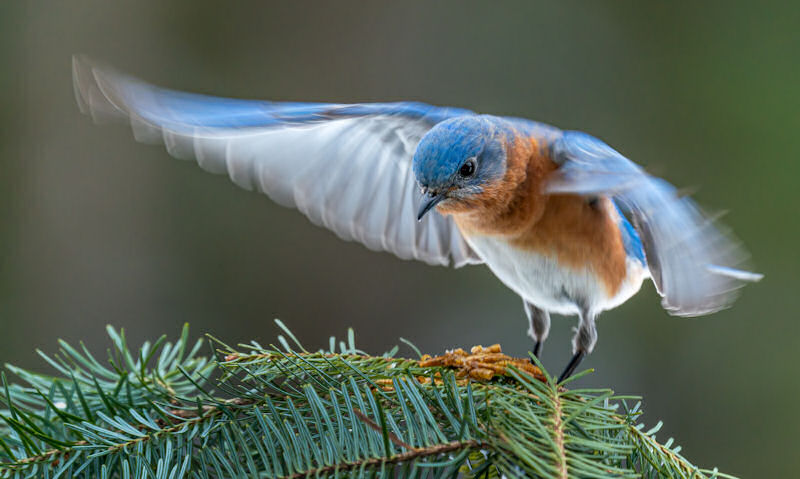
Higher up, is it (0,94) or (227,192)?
A: (0,94)

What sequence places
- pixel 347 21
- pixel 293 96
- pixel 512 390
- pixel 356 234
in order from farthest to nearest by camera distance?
pixel 347 21 < pixel 293 96 < pixel 356 234 < pixel 512 390

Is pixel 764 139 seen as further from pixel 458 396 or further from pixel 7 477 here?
pixel 7 477

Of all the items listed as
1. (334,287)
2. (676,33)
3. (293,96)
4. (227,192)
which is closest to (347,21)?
(293,96)

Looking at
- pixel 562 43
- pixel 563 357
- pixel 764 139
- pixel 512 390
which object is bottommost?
pixel 563 357

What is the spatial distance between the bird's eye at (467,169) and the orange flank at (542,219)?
0.22 ft

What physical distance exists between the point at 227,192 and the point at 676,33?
2696mm

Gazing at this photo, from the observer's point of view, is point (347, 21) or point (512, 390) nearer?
point (512, 390)

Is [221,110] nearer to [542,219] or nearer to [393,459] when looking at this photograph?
[542,219]

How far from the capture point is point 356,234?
2.27 metres

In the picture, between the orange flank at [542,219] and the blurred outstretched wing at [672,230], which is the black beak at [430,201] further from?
the blurred outstretched wing at [672,230]

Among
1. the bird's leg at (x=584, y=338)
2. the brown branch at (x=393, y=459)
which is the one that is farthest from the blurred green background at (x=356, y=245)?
the brown branch at (x=393, y=459)

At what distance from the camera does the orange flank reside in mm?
1919

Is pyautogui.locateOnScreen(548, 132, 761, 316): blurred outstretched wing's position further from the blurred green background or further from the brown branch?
the blurred green background

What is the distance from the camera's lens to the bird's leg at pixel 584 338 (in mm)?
2029
